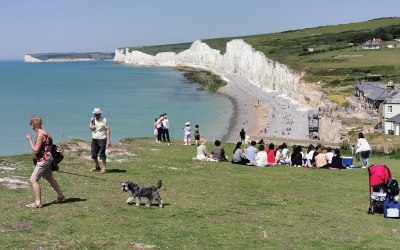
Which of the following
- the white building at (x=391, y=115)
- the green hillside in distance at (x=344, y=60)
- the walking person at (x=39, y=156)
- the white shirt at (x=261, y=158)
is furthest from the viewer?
the green hillside in distance at (x=344, y=60)

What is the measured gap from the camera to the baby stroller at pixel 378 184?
1455 centimetres

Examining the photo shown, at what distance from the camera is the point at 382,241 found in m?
11.8

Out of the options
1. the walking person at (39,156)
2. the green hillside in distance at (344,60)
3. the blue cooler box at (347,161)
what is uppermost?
the green hillside in distance at (344,60)

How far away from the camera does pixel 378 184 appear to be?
575 inches

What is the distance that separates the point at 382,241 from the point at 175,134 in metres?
63.9

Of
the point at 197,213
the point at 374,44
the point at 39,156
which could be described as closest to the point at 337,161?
the point at 197,213

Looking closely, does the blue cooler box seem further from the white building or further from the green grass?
the white building

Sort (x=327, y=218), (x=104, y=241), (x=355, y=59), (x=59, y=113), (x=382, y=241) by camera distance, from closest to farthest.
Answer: (x=104, y=241) < (x=382, y=241) < (x=327, y=218) < (x=59, y=113) < (x=355, y=59)

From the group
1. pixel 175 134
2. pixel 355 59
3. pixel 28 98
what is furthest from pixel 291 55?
pixel 175 134

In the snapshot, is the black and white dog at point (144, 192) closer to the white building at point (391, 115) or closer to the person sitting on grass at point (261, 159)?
the person sitting on grass at point (261, 159)

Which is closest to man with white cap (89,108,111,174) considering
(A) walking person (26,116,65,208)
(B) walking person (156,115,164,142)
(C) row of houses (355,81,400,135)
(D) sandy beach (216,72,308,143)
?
(A) walking person (26,116,65,208)

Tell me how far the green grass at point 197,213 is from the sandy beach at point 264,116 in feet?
92.5

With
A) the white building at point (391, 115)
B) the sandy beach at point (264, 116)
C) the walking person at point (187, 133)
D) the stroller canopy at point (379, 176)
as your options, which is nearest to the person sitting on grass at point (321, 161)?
the walking person at point (187, 133)

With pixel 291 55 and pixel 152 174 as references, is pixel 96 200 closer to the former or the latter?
pixel 152 174
